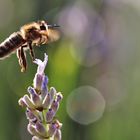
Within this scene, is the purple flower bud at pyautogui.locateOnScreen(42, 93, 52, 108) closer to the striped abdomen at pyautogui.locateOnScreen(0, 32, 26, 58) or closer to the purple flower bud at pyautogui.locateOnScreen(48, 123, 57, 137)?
the purple flower bud at pyautogui.locateOnScreen(48, 123, 57, 137)

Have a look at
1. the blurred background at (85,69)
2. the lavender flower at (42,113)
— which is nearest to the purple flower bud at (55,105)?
the lavender flower at (42,113)

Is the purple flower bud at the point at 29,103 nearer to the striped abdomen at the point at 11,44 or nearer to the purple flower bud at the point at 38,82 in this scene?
the purple flower bud at the point at 38,82

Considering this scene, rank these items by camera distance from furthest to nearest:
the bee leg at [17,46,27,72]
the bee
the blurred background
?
the blurred background < the bee < the bee leg at [17,46,27,72]

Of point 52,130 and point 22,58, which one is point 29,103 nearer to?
point 52,130

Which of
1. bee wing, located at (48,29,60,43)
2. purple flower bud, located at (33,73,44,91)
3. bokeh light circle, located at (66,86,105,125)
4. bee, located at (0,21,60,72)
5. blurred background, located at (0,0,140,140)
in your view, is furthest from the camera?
bokeh light circle, located at (66,86,105,125)

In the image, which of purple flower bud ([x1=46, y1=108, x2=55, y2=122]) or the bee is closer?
purple flower bud ([x1=46, y1=108, x2=55, y2=122])

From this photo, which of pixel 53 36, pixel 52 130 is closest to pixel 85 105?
pixel 53 36

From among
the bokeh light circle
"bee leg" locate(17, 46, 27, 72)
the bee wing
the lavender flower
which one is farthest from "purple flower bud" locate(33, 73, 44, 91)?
the bokeh light circle
